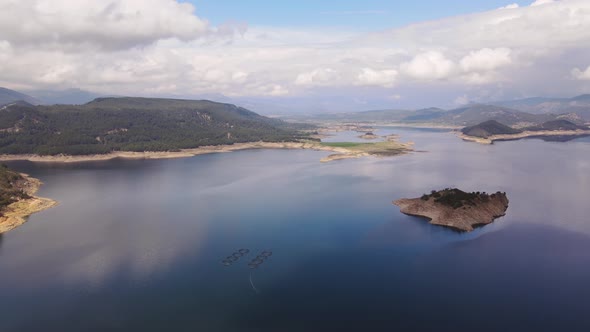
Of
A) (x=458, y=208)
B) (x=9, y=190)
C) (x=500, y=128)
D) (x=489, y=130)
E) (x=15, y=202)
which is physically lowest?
(x=458, y=208)

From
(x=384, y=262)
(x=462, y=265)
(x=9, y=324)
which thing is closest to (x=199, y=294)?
(x=9, y=324)

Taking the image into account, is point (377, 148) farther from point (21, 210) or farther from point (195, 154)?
point (21, 210)

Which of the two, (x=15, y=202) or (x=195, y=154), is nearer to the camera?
(x=15, y=202)

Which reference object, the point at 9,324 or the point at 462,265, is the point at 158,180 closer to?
the point at 9,324

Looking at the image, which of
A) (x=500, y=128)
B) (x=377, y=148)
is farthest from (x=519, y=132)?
(x=377, y=148)

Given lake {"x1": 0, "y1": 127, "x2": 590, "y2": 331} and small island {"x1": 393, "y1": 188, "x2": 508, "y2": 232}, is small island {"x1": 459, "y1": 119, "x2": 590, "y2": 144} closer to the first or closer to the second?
lake {"x1": 0, "y1": 127, "x2": 590, "y2": 331}

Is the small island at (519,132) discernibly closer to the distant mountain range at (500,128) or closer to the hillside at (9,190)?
the distant mountain range at (500,128)

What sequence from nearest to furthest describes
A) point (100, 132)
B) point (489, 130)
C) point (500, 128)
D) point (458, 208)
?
point (458, 208), point (100, 132), point (489, 130), point (500, 128)

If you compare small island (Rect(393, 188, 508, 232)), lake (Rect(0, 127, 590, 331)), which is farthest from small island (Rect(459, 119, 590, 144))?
small island (Rect(393, 188, 508, 232))
